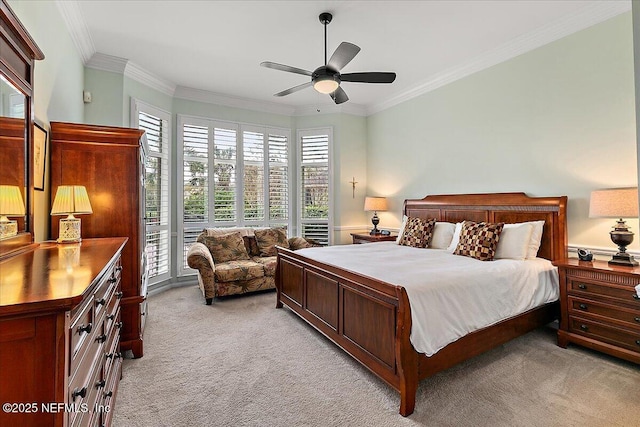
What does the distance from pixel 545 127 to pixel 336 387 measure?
3.42 metres

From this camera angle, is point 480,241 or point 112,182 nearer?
point 112,182

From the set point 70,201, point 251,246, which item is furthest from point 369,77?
point 251,246

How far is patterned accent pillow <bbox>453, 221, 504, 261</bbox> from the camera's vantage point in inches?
124

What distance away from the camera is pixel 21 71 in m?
1.84

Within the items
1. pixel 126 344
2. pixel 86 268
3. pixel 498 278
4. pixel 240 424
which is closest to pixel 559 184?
pixel 498 278

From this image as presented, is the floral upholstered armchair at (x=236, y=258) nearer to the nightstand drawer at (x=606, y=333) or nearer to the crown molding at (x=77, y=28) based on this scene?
the crown molding at (x=77, y=28)

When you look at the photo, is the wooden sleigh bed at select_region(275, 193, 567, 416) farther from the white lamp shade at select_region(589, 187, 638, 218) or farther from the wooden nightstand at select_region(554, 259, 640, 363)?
the white lamp shade at select_region(589, 187, 638, 218)

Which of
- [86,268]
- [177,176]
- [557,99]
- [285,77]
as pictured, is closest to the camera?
[86,268]

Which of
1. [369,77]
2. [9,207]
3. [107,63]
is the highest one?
[107,63]

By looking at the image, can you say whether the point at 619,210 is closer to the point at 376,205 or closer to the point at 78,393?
the point at 376,205

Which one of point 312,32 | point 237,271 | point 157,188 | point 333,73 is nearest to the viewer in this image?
point 333,73

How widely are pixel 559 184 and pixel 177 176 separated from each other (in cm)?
506

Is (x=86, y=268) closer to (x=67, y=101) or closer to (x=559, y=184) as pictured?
(x=67, y=101)

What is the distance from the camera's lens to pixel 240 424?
6.16 feet
